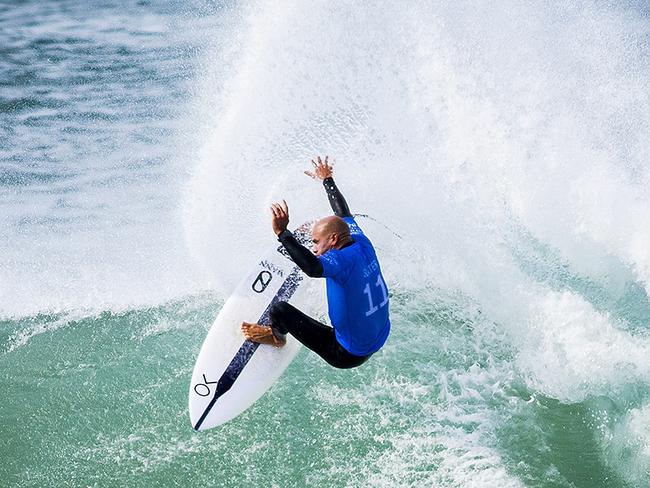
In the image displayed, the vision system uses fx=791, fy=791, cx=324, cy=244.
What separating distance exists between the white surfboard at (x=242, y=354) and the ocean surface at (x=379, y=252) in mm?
403

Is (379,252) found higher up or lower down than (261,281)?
lower down

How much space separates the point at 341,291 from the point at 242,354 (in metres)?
1.59

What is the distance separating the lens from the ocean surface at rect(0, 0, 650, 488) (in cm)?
657

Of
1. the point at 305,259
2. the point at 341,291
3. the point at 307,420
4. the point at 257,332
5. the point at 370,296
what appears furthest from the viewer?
the point at 307,420

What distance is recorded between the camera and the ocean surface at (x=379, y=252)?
259 inches

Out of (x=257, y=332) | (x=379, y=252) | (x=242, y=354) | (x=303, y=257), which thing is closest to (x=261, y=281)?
(x=257, y=332)

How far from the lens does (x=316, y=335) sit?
19.2 ft

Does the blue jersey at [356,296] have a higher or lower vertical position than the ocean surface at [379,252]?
higher

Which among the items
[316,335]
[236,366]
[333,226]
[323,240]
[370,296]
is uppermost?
[333,226]

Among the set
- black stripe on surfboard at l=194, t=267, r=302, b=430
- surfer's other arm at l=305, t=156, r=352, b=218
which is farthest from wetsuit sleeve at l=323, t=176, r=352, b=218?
black stripe on surfboard at l=194, t=267, r=302, b=430

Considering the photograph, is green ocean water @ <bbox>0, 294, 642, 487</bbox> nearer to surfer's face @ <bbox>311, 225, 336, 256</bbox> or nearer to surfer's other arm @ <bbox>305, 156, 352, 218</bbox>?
surfer's other arm @ <bbox>305, 156, 352, 218</bbox>

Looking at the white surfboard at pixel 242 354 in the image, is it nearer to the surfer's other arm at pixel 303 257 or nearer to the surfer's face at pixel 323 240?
the surfer's face at pixel 323 240

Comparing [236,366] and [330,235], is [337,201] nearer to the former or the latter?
[330,235]

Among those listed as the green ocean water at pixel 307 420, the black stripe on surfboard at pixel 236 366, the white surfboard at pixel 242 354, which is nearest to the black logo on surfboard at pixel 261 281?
the white surfboard at pixel 242 354
